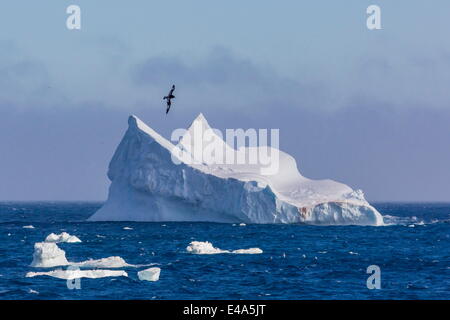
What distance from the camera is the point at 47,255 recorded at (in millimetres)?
32562

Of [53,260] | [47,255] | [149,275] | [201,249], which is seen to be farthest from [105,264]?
[201,249]

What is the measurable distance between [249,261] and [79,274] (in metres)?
9.07

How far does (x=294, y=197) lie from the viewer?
5903cm

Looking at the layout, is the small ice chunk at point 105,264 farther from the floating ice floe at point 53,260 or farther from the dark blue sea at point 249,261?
the dark blue sea at point 249,261

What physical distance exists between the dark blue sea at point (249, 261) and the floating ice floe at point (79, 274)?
48 cm

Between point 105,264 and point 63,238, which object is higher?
point 63,238

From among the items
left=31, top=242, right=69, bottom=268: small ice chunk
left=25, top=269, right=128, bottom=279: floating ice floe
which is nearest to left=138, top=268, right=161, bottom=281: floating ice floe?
left=25, top=269, right=128, bottom=279: floating ice floe

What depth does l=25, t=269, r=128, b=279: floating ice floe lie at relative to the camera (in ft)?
99.3

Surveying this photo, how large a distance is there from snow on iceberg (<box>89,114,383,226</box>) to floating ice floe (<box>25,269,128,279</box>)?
85.7 ft

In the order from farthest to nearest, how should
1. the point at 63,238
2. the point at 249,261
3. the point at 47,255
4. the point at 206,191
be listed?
1. the point at 206,191
2. the point at 63,238
3. the point at 249,261
4. the point at 47,255

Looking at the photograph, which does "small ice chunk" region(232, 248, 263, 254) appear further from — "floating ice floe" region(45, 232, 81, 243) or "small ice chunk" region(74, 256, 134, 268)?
"floating ice floe" region(45, 232, 81, 243)

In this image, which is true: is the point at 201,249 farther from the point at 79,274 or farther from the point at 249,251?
the point at 79,274
